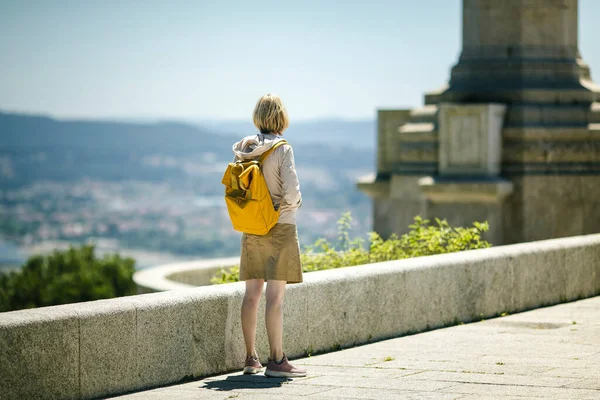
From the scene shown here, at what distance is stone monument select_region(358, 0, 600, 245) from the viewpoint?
17.4 m

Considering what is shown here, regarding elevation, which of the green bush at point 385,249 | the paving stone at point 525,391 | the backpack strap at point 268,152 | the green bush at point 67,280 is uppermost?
the backpack strap at point 268,152

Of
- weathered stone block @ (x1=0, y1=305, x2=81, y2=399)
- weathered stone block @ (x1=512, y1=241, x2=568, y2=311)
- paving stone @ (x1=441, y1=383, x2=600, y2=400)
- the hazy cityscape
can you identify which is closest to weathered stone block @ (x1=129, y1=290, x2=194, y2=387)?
weathered stone block @ (x1=0, y1=305, x2=81, y2=399)

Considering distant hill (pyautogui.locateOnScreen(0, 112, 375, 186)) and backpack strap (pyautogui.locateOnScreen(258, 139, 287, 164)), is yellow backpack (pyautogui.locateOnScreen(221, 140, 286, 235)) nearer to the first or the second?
backpack strap (pyautogui.locateOnScreen(258, 139, 287, 164))

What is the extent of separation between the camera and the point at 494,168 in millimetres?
17500

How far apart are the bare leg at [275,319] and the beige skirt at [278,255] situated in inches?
2.8

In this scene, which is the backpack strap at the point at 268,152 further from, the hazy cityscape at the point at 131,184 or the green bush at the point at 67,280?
the hazy cityscape at the point at 131,184

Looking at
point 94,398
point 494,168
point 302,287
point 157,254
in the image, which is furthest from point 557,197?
point 157,254

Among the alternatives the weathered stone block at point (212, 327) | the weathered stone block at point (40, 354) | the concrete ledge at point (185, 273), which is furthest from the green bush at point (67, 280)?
the weathered stone block at point (40, 354)

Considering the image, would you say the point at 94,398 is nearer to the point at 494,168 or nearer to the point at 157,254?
the point at 494,168

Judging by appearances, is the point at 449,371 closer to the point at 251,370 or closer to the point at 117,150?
the point at 251,370

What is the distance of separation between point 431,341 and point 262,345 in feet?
Answer: 4.99

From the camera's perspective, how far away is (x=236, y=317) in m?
7.74

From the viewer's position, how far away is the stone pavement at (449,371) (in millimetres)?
6699

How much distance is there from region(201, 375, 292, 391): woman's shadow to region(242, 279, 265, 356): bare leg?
0.70 ft
